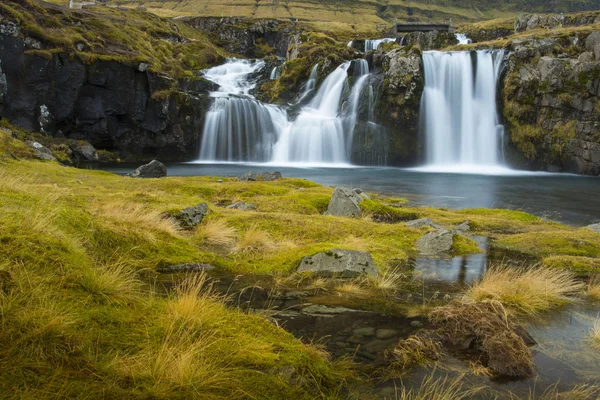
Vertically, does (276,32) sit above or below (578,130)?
above

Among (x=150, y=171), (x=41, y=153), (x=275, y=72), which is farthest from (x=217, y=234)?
(x=275, y=72)

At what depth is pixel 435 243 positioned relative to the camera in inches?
457

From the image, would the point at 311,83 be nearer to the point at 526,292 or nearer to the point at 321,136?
the point at 321,136

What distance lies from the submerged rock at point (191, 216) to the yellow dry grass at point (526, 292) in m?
6.92

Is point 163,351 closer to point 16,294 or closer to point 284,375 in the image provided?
point 284,375

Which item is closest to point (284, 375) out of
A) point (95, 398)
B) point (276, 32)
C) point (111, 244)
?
point (95, 398)

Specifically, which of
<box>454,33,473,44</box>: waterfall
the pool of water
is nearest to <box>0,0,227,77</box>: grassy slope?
the pool of water

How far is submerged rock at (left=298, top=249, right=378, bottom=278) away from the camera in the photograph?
8250 millimetres

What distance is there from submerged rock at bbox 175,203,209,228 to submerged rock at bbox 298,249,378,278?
4050 millimetres

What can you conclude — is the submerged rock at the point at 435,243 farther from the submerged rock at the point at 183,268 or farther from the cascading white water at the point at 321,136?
the cascading white water at the point at 321,136

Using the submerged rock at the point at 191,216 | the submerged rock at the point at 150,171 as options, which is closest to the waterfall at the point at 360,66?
the submerged rock at the point at 150,171

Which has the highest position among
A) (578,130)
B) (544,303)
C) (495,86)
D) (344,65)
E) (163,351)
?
(344,65)

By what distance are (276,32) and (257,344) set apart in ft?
454

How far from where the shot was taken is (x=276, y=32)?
132250 mm
